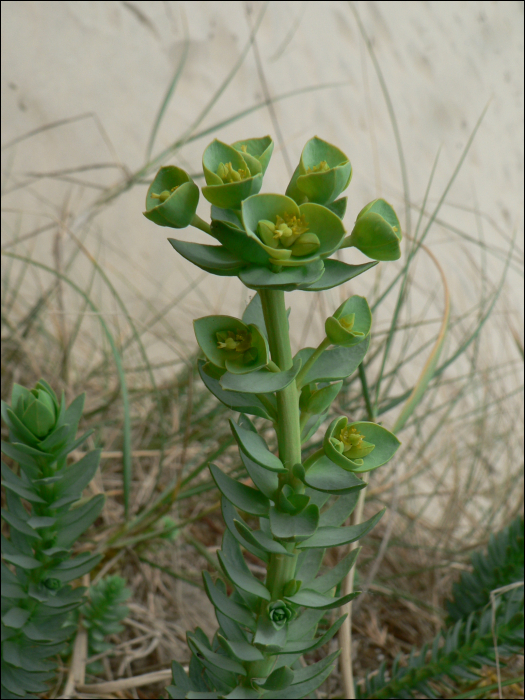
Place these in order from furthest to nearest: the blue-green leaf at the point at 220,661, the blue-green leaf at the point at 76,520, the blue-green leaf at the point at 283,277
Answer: the blue-green leaf at the point at 76,520
the blue-green leaf at the point at 220,661
the blue-green leaf at the point at 283,277

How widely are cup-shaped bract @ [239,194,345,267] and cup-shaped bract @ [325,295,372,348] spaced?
0.13 feet

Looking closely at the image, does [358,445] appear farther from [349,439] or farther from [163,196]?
[163,196]

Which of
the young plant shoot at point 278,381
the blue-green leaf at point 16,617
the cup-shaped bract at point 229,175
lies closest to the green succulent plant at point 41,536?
the blue-green leaf at point 16,617

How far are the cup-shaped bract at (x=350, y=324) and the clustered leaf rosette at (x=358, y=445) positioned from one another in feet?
0.15

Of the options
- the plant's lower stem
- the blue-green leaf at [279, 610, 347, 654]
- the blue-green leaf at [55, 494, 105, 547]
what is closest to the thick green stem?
the plant's lower stem

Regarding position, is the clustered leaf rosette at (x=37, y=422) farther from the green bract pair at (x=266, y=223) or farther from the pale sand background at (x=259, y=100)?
the pale sand background at (x=259, y=100)

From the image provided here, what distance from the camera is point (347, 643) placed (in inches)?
21.1

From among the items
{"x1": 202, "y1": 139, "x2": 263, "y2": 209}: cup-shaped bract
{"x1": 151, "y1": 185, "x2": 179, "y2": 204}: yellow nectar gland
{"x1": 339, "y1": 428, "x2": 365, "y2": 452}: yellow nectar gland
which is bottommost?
{"x1": 339, "y1": 428, "x2": 365, "y2": 452}: yellow nectar gland

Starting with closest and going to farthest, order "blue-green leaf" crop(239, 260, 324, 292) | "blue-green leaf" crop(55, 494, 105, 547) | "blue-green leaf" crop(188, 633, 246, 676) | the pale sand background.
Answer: "blue-green leaf" crop(239, 260, 324, 292), "blue-green leaf" crop(188, 633, 246, 676), "blue-green leaf" crop(55, 494, 105, 547), the pale sand background

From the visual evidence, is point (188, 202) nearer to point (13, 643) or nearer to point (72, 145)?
point (13, 643)

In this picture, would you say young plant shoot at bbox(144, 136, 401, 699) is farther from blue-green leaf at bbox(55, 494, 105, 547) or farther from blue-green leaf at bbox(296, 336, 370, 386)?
blue-green leaf at bbox(55, 494, 105, 547)

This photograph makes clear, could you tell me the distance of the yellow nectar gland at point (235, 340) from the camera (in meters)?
0.31

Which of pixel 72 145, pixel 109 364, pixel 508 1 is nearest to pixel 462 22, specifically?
pixel 508 1

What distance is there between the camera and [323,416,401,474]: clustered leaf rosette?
1.00 ft
